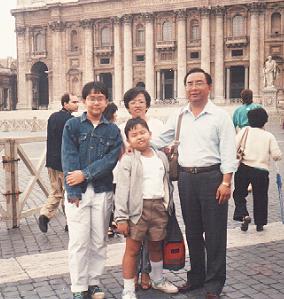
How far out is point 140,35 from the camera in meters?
55.2

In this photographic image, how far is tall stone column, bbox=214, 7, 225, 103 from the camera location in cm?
5128

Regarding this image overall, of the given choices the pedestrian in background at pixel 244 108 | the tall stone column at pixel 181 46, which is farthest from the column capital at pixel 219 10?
the pedestrian in background at pixel 244 108

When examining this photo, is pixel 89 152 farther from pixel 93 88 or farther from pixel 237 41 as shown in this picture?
pixel 237 41

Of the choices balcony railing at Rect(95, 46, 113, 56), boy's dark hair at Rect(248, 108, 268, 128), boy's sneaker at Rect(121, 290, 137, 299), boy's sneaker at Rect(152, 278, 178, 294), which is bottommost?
boy's sneaker at Rect(152, 278, 178, 294)

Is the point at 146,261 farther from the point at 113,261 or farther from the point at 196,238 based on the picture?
the point at 113,261

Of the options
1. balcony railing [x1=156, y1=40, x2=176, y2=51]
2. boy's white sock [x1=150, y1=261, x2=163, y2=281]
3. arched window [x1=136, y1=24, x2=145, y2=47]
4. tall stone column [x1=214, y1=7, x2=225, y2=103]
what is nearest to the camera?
boy's white sock [x1=150, y1=261, x2=163, y2=281]

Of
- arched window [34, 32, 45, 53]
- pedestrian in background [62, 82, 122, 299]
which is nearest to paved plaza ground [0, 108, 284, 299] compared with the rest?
pedestrian in background [62, 82, 122, 299]

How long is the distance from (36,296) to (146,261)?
3.45 ft

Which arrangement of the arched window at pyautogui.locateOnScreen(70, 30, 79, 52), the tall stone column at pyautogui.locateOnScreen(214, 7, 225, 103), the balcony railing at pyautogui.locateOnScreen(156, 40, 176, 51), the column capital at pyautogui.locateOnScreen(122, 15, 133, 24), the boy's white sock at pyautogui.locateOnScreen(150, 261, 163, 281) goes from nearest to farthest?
the boy's white sock at pyautogui.locateOnScreen(150, 261, 163, 281) → the tall stone column at pyautogui.locateOnScreen(214, 7, 225, 103) → the balcony railing at pyautogui.locateOnScreen(156, 40, 176, 51) → the column capital at pyautogui.locateOnScreen(122, 15, 133, 24) → the arched window at pyautogui.locateOnScreen(70, 30, 79, 52)

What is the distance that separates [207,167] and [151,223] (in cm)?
69

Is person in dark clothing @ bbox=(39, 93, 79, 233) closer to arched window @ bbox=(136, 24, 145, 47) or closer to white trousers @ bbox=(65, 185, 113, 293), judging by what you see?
white trousers @ bbox=(65, 185, 113, 293)

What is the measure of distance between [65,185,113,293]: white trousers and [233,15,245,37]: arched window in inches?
1943

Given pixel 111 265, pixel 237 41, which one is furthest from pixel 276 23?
pixel 111 265

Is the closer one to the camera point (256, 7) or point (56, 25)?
point (256, 7)
